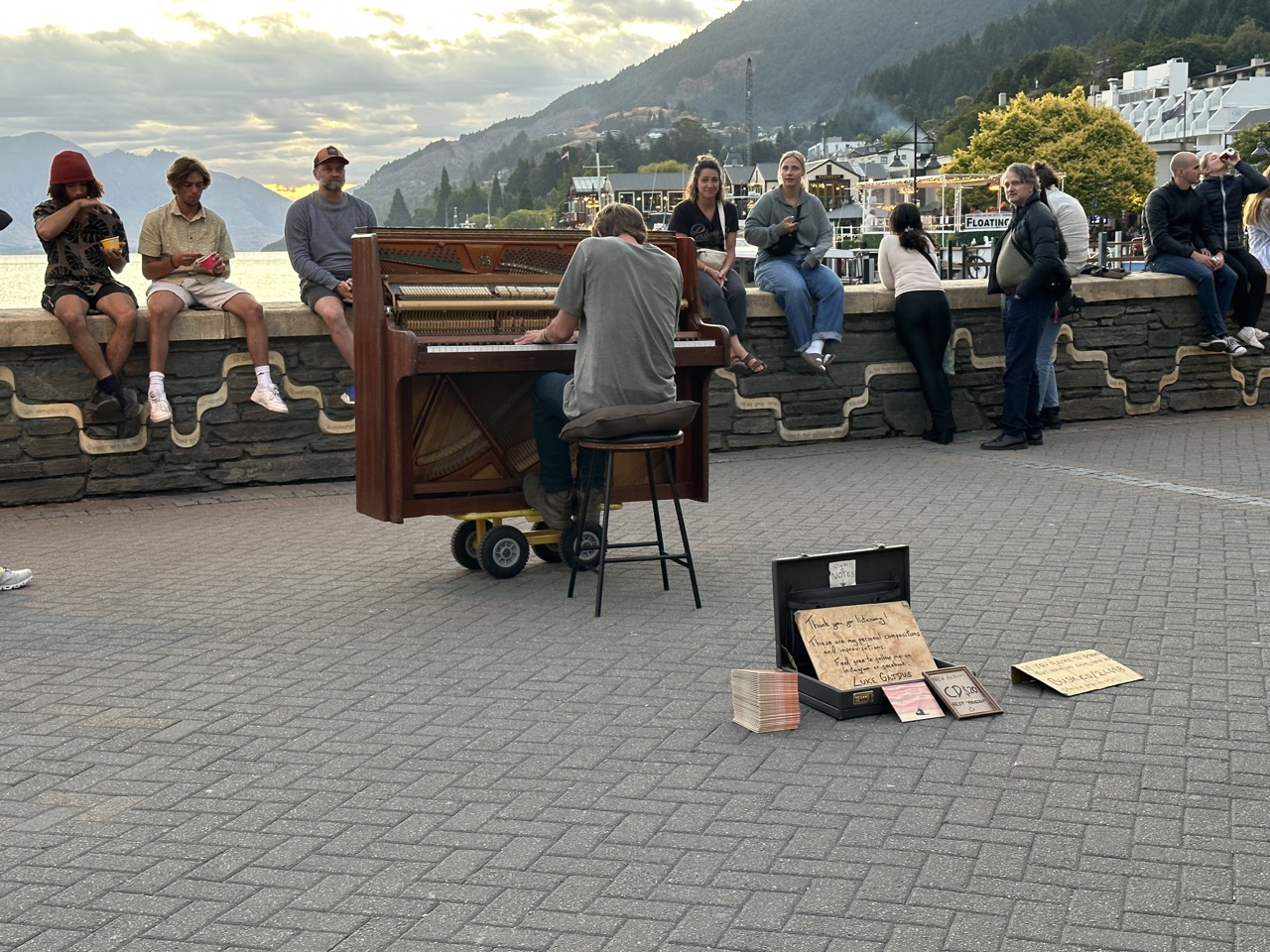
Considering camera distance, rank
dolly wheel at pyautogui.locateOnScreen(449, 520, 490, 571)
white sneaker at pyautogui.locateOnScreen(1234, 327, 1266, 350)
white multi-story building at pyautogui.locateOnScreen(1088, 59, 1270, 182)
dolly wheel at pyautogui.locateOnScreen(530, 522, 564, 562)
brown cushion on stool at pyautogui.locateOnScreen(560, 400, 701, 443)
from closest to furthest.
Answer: brown cushion on stool at pyautogui.locateOnScreen(560, 400, 701, 443), dolly wheel at pyautogui.locateOnScreen(449, 520, 490, 571), dolly wheel at pyautogui.locateOnScreen(530, 522, 564, 562), white sneaker at pyautogui.locateOnScreen(1234, 327, 1266, 350), white multi-story building at pyautogui.locateOnScreen(1088, 59, 1270, 182)

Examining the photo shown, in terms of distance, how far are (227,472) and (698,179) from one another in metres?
4.21

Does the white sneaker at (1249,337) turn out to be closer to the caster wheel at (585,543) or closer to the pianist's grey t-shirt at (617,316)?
the caster wheel at (585,543)

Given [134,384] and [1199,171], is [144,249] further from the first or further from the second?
[1199,171]

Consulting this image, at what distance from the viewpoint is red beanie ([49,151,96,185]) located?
10.6 metres

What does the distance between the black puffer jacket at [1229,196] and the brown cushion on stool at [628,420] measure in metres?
9.21

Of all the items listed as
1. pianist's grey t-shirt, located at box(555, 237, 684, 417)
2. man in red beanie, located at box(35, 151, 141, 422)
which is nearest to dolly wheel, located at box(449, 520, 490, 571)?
pianist's grey t-shirt, located at box(555, 237, 684, 417)

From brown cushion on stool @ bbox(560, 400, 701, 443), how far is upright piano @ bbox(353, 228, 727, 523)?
2.12ft

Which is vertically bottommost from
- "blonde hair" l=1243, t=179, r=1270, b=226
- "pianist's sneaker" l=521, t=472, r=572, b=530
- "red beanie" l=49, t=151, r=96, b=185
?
"pianist's sneaker" l=521, t=472, r=572, b=530

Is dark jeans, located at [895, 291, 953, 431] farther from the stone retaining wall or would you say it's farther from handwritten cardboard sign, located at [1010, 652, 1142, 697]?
handwritten cardboard sign, located at [1010, 652, 1142, 697]

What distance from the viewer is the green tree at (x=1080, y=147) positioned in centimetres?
11300

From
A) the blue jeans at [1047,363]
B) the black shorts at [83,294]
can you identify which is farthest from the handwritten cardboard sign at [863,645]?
the blue jeans at [1047,363]

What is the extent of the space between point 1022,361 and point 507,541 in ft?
20.1

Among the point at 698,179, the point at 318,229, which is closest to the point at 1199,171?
the point at 698,179

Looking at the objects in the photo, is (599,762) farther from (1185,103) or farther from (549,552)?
(1185,103)
